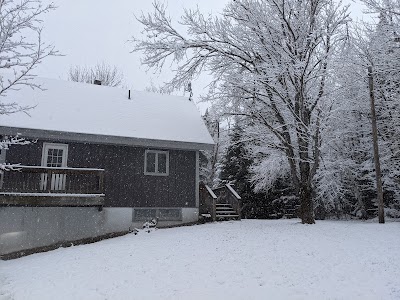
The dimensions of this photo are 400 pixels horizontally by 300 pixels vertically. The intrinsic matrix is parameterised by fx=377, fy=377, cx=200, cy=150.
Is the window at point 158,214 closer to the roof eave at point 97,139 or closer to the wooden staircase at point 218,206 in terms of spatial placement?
the wooden staircase at point 218,206

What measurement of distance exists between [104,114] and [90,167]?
2.79 m

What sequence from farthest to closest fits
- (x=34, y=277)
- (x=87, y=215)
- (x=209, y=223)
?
(x=209, y=223) < (x=87, y=215) < (x=34, y=277)

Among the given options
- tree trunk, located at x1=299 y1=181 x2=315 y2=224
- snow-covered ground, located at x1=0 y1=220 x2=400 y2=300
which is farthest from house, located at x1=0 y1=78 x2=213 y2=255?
tree trunk, located at x1=299 y1=181 x2=315 y2=224

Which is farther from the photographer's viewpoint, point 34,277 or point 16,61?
point 16,61

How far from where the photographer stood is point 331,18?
1625 cm

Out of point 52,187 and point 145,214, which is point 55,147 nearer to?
point 52,187

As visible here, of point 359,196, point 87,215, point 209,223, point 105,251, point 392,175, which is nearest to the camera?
point 105,251

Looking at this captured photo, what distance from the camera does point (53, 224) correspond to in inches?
583

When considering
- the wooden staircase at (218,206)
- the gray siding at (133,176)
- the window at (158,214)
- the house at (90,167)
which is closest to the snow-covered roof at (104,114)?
the house at (90,167)

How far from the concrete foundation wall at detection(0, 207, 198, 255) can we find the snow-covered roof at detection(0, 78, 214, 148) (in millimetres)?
3180

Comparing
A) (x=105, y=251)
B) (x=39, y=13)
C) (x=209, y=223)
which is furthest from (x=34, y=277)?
(x=209, y=223)

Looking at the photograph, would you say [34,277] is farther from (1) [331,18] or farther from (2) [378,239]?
(1) [331,18]

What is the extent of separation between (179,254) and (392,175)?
1348 cm

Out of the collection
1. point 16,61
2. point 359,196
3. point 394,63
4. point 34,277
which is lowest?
point 34,277
